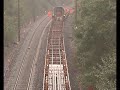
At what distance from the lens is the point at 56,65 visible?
35531 mm

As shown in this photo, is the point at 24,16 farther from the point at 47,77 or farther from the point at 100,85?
the point at 100,85

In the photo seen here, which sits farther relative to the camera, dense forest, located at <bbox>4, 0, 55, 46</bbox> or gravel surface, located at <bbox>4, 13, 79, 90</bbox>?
dense forest, located at <bbox>4, 0, 55, 46</bbox>

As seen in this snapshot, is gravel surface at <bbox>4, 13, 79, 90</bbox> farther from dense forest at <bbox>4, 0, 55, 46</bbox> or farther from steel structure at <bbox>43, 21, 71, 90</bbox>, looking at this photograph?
dense forest at <bbox>4, 0, 55, 46</bbox>

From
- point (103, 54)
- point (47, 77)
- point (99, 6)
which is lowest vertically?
point (47, 77)

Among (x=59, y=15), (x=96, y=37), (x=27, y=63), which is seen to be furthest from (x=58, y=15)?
(x=96, y=37)

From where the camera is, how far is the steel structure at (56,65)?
30.2 meters

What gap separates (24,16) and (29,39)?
1512 centimetres

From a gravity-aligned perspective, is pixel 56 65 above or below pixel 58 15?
below

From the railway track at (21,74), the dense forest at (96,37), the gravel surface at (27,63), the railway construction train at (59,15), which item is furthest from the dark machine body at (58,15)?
the dense forest at (96,37)

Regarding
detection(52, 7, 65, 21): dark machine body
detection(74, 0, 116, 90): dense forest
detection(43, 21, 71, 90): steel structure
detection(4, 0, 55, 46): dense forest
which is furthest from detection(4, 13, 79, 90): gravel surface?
detection(52, 7, 65, 21): dark machine body

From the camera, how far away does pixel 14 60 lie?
4016 cm

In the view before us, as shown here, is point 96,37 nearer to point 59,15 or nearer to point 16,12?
point 16,12

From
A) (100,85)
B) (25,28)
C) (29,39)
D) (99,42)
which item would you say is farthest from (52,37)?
(100,85)

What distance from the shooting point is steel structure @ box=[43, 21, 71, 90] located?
30191mm
